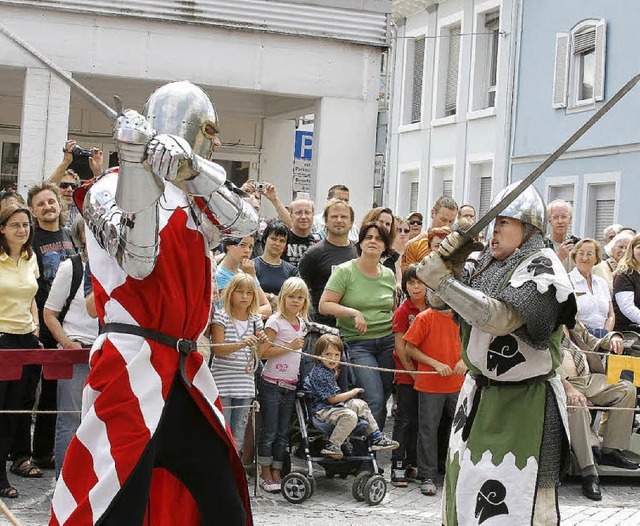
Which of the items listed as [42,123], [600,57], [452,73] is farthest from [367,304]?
[452,73]

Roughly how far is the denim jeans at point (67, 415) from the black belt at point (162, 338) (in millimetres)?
2590

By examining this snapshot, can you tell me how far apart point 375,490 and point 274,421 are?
29.6 inches

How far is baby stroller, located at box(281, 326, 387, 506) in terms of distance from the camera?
22.2ft

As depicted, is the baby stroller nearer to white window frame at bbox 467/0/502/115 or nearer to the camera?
the camera

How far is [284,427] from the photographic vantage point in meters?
7.12

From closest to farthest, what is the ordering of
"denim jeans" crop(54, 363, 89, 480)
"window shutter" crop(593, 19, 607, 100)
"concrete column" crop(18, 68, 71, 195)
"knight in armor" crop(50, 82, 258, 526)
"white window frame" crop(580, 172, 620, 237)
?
"knight in armor" crop(50, 82, 258, 526), "denim jeans" crop(54, 363, 89, 480), "concrete column" crop(18, 68, 71, 195), "white window frame" crop(580, 172, 620, 237), "window shutter" crop(593, 19, 607, 100)

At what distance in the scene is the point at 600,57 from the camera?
1770cm

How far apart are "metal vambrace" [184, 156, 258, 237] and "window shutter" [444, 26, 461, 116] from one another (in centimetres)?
1883

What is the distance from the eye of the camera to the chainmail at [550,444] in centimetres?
473

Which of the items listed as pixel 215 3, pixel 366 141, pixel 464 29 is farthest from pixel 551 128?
pixel 215 3

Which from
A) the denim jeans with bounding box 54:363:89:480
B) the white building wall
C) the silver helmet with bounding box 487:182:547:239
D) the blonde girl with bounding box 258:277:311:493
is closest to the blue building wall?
the white building wall

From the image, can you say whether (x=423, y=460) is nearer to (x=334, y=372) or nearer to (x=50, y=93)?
(x=334, y=372)

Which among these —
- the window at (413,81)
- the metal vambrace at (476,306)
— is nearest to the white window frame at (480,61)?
the window at (413,81)

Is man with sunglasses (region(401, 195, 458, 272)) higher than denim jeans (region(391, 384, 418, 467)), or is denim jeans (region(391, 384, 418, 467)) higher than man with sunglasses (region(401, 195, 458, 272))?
man with sunglasses (region(401, 195, 458, 272))
